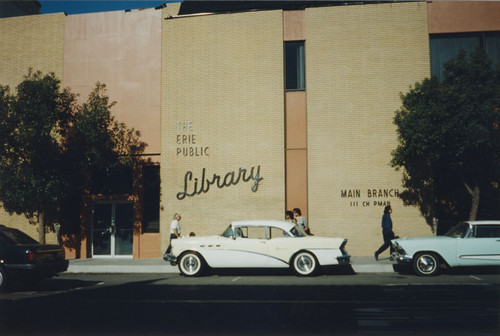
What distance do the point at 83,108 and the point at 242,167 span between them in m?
6.33

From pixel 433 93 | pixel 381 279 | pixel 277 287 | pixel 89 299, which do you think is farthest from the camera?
pixel 433 93

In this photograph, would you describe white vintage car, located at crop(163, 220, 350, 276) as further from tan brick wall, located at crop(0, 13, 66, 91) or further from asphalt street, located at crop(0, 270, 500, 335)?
tan brick wall, located at crop(0, 13, 66, 91)

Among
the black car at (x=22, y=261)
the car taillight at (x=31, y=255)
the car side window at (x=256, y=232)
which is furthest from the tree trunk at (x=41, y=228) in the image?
the car side window at (x=256, y=232)

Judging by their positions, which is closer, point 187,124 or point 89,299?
point 89,299

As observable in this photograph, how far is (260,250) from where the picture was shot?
12586 mm

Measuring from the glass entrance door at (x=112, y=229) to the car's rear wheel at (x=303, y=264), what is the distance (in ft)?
27.4

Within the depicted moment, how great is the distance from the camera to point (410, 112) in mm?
15258

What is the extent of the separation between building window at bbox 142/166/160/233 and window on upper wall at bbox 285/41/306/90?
20.7 feet

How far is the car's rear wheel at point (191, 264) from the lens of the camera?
1280 cm

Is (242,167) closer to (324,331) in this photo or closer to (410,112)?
(410,112)

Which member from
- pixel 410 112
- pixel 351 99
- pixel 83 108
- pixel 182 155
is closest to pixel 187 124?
pixel 182 155

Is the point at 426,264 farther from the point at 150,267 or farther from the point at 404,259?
the point at 150,267

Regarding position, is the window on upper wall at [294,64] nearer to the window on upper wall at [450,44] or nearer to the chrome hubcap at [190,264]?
the window on upper wall at [450,44]

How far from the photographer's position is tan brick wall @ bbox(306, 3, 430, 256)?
17.0m
